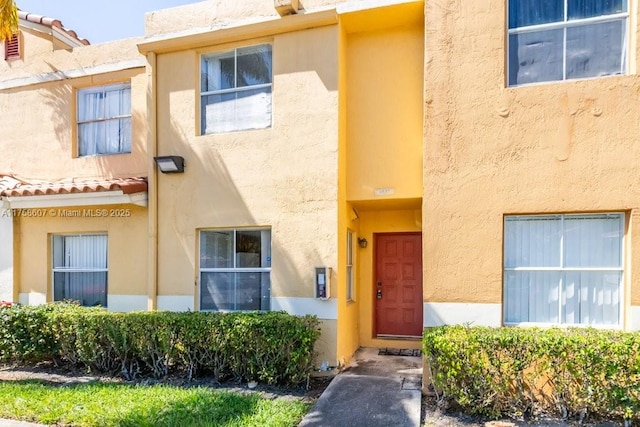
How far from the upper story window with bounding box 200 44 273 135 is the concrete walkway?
5.15m

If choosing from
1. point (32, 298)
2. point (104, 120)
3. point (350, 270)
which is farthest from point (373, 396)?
point (104, 120)

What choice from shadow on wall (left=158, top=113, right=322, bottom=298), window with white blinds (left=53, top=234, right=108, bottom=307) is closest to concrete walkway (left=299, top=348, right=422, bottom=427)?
shadow on wall (left=158, top=113, right=322, bottom=298)

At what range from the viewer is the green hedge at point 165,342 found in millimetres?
7195

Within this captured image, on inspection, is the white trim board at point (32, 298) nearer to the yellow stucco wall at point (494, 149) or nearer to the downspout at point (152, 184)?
the downspout at point (152, 184)

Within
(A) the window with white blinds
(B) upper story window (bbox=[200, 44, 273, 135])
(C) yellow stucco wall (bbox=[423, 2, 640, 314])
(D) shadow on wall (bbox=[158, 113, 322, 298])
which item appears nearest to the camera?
(C) yellow stucco wall (bbox=[423, 2, 640, 314])

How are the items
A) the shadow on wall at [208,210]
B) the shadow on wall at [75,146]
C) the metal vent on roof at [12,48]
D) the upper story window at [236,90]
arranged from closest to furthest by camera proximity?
1. the shadow on wall at [208,210]
2. the upper story window at [236,90]
3. the shadow on wall at [75,146]
4. the metal vent on roof at [12,48]

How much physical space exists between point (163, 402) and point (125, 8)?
8.90 metres

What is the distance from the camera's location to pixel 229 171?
8.46 metres

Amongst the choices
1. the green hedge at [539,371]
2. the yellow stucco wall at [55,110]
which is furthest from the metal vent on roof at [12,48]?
the green hedge at [539,371]

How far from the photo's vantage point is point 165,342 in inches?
302

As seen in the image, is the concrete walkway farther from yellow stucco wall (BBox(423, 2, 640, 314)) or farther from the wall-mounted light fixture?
the wall-mounted light fixture

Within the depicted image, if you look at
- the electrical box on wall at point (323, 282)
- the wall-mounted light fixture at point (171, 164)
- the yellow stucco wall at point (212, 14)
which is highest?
the yellow stucco wall at point (212, 14)

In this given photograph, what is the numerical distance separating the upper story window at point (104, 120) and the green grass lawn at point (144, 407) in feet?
17.6

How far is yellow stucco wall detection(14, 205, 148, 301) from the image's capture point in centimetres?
927
